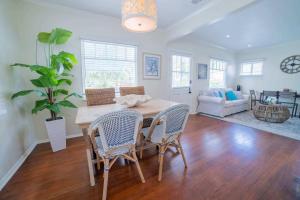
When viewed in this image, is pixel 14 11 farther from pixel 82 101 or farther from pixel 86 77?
pixel 82 101

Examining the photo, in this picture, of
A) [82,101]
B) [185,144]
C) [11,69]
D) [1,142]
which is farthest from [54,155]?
[185,144]

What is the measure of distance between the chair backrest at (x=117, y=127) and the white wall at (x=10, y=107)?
138 centimetres

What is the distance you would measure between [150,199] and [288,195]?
1.45m

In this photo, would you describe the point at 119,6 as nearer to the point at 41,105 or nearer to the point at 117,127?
the point at 41,105

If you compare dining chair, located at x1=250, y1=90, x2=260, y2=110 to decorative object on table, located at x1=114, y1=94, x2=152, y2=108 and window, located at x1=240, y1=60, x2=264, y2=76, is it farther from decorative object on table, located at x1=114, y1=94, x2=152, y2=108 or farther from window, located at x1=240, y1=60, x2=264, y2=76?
decorative object on table, located at x1=114, y1=94, x2=152, y2=108

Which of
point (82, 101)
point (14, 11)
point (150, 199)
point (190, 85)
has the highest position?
point (14, 11)

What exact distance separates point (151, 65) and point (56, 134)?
8.78 feet

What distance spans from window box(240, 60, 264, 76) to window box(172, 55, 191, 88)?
3585 mm

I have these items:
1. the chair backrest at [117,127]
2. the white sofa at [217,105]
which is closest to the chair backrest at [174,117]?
the chair backrest at [117,127]

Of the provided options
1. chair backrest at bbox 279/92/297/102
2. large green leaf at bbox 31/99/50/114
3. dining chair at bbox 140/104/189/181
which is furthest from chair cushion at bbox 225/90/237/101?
large green leaf at bbox 31/99/50/114

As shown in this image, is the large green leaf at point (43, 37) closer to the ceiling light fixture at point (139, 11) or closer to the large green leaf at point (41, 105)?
the large green leaf at point (41, 105)

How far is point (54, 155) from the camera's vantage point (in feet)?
7.10

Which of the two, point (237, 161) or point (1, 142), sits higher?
point (1, 142)

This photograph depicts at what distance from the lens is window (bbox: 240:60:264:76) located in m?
5.76
